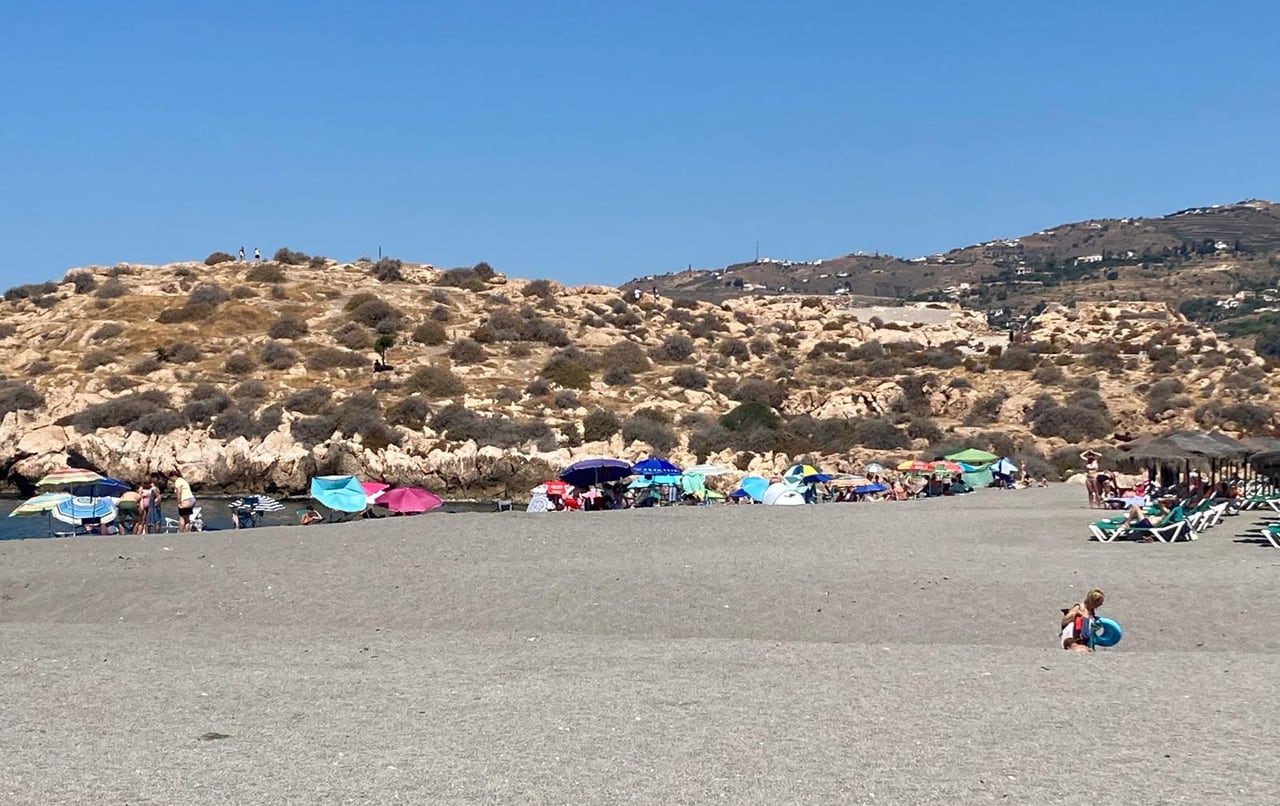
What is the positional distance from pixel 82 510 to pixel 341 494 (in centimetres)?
528

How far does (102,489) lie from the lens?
29.0 meters

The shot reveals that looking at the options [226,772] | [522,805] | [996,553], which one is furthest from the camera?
[996,553]

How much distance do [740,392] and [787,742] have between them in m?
42.8

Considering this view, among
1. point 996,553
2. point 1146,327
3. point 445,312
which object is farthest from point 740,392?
point 996,553

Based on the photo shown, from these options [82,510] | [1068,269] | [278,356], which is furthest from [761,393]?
[1068,269]

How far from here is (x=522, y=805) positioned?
673 centimetres

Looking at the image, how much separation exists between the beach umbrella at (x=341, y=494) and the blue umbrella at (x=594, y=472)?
17.3 ft

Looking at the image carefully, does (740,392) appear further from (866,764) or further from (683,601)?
(866,764)

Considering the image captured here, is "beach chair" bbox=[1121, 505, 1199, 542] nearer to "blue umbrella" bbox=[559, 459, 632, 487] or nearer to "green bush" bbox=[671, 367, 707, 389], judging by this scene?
"blue umbrella" bbox=[559, 459, 632, 487]

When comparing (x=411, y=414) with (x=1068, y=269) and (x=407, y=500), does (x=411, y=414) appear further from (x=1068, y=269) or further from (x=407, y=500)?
(x=1068, y=269)

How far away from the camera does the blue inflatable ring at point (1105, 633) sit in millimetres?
12320

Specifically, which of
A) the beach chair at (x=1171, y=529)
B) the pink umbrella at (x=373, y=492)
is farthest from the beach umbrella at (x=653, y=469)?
the beach chair at (x=1171, y=529)

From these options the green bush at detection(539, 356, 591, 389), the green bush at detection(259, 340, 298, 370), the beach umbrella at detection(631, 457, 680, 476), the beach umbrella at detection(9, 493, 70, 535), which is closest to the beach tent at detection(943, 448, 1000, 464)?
the beach umbrella at detection(631, 457, 680, 476)

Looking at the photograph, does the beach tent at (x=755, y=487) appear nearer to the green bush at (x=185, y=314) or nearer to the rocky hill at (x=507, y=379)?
the rocky hill at (x=507, y=379)
